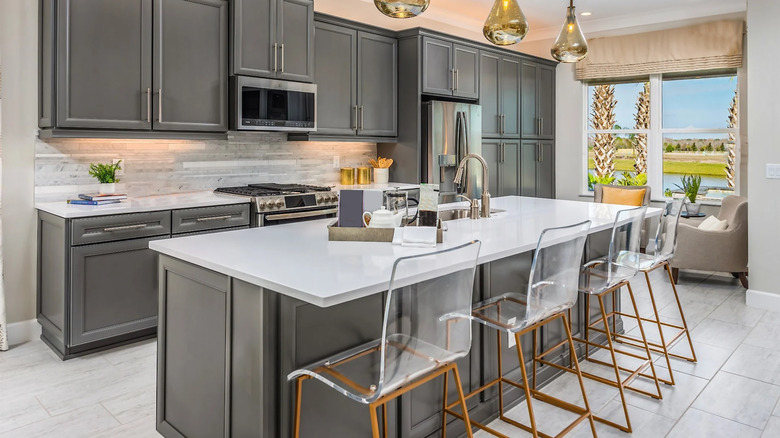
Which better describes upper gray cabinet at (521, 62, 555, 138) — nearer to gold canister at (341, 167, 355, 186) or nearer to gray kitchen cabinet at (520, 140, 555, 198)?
gray kitchen cabinet at (520, 140, 555, 198)

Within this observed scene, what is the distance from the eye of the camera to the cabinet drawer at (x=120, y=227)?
316 cm

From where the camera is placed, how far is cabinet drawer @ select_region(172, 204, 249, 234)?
3518 mm

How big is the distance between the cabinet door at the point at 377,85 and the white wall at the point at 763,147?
2.97 metres

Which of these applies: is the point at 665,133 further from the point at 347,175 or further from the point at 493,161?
the point at 347,175

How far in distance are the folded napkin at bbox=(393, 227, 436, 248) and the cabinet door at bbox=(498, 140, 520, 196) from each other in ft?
13.7

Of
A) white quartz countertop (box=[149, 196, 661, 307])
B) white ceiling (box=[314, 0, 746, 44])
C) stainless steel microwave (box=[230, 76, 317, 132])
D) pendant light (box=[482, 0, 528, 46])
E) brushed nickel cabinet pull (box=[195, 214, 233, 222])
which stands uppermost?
white ceiling (box=[314, 0, 746, 44])

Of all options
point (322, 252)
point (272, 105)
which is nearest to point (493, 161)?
point (272, 105)

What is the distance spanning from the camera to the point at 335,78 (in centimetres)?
479

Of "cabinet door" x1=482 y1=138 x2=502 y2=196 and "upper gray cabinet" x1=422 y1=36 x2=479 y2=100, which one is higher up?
"upper gray cabinet" x1=422 y1=36 x2=479 y2=100

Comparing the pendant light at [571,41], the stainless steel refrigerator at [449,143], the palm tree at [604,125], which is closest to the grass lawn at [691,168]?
the palm tree at [604,125]

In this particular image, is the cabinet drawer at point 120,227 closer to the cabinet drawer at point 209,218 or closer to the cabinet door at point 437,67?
the cabinet drawer at point 209,218

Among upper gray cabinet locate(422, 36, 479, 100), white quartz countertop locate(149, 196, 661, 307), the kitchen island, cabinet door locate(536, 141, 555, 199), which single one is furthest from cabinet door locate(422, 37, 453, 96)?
the kitchen island

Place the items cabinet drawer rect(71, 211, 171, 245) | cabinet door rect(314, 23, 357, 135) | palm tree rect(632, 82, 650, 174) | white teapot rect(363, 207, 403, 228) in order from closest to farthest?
1. white teapot rect(363, 207, 403, 228)
2. cabinet drawer rect(71, 211, 171, 245)
3. cabinet door rect(314, 23, 357, 135)
4. palm tree rect(632, 82, 650, 174)

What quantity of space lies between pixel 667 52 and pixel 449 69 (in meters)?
2.65
